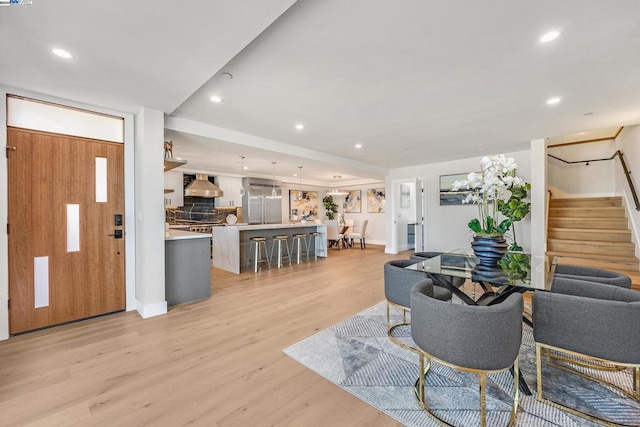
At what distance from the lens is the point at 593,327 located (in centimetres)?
156

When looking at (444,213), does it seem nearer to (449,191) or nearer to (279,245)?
(449,191)

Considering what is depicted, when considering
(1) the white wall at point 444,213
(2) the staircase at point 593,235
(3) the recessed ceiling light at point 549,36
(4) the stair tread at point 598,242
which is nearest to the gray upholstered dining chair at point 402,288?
(3) the recessed ceiling light at point 549,36

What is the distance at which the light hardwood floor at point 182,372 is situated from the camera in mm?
1644

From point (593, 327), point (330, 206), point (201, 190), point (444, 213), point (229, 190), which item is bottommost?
point (593, 327)

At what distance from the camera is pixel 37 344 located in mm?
2553

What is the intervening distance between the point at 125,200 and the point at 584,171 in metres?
9.38

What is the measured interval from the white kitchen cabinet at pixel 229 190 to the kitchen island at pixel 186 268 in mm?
4854

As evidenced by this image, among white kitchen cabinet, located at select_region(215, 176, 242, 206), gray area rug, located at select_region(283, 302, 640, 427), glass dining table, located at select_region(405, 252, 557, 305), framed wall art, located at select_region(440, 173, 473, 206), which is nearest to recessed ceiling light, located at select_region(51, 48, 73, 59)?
gray area rug, located at select_region(283, 302, 640, 427)

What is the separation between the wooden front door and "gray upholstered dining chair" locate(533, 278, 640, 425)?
433cm

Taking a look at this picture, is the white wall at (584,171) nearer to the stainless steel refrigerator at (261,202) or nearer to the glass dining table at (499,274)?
the glass dining table at (499,274)

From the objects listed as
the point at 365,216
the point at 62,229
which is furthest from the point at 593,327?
the point at 365,216

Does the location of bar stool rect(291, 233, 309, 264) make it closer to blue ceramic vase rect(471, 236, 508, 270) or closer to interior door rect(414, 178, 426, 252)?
interior door rect(414, 178, 426, 252)

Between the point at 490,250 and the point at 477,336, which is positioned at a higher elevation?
the point at 490,250

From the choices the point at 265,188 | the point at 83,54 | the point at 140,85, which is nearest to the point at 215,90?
the point at 140,85
